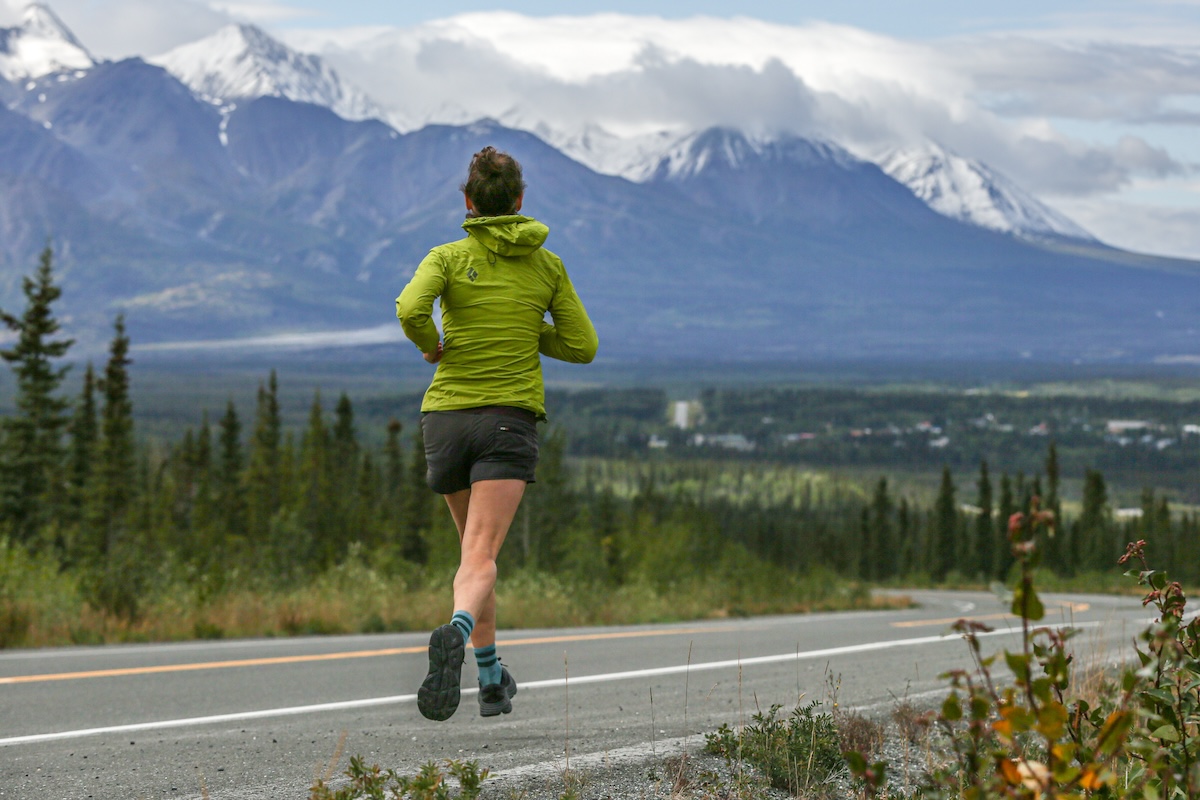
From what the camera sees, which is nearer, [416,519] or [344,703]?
[344,703]

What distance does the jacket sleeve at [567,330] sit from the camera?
18.6 feet

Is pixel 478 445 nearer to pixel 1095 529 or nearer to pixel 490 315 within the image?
pixel 490 315

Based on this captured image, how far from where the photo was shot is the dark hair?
559 centimetres

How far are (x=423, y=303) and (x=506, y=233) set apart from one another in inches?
20.7

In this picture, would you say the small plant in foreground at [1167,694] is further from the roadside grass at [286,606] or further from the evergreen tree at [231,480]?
the evergreen tree at [231,480]

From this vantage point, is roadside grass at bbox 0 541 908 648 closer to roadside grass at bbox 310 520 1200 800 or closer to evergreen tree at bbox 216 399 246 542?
roadside grass at bbox 310 520 1200 800

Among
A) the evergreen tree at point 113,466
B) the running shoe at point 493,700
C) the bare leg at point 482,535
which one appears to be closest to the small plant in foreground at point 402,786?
the bare leg at point 482,535

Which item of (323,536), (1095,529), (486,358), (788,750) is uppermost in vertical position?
(486,358)

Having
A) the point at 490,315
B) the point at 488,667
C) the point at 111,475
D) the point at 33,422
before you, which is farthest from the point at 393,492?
the point at 490,315

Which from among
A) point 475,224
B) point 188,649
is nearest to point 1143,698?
point 475,224

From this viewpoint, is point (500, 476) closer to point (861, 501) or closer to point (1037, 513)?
point (1037, 513)

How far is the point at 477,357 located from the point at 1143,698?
2.83m

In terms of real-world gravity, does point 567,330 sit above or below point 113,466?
below

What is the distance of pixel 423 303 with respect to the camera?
5203 mm
